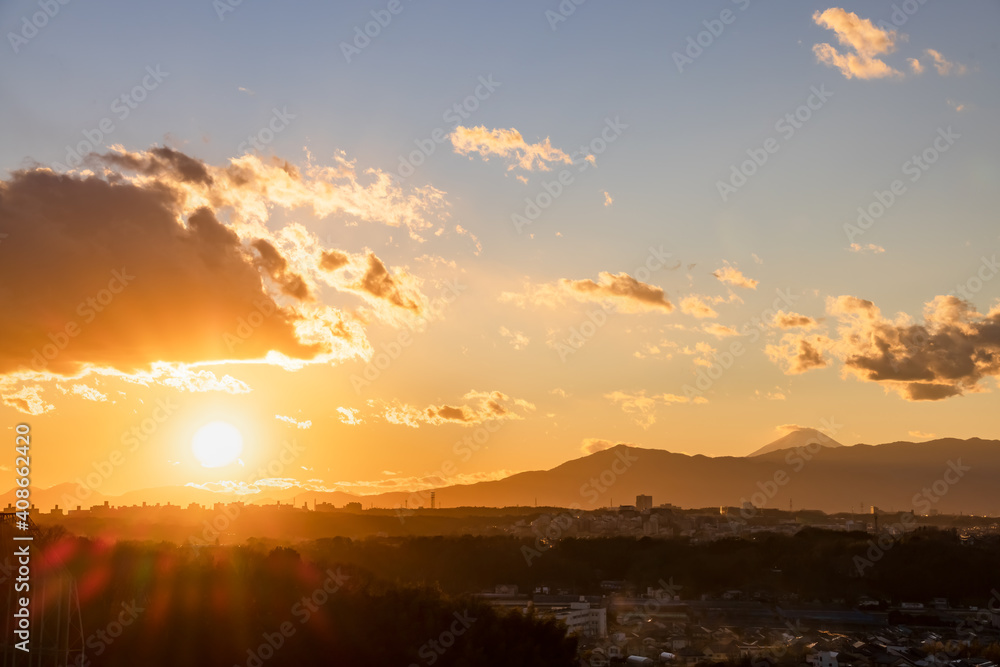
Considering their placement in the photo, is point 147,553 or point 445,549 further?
point 445,549

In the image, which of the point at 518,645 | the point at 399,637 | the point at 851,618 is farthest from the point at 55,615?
the point at 851,618

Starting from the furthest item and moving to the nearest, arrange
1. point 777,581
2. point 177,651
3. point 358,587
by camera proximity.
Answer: point 777,581 → point 358,587 → point 177,651

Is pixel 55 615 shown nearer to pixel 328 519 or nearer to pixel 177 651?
pixel 177 651

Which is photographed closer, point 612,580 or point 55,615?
point 55,615

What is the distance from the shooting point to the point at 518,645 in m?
28.6

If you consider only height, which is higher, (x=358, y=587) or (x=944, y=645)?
(x=358, y=587)

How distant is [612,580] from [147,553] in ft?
135

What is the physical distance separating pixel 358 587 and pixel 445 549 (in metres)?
43.5

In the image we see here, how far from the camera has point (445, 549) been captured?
255 ft

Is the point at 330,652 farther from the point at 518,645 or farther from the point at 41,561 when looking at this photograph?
the point at 41,561

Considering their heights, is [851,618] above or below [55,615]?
below

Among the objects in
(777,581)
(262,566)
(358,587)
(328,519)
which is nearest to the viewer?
(358,587)

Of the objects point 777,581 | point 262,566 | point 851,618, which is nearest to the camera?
point 262,566

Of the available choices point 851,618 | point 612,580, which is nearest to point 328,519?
point 612,580
